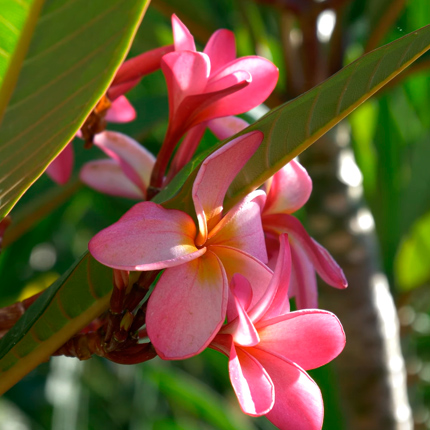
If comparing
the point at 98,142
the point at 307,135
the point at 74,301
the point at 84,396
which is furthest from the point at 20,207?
the point at 84,396

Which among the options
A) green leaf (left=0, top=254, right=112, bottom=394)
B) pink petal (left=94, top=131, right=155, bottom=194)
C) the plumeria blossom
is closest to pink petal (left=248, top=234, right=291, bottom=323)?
the plumeria blossom

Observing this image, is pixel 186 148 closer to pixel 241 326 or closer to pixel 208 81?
pixel 208 81

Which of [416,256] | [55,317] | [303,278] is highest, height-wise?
[55,317]

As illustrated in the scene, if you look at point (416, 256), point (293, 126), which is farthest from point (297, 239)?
point (416, 256)

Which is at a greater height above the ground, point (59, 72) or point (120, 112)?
point (59, 72)

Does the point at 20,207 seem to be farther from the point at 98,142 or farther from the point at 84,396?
the point at 84,396

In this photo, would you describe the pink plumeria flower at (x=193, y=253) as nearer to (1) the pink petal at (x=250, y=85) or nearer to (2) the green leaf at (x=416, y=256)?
(1) the pink petal at (x=250, y=85)

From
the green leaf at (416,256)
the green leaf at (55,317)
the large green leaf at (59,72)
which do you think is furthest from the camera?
the green leaf at (416,256)

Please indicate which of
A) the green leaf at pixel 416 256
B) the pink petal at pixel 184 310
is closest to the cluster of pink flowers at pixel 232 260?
the pink petal at pixel 184 310

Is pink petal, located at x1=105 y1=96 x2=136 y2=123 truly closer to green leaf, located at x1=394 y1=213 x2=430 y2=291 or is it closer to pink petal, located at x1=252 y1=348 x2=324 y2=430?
pink petal, located at x1=252 y1=348 x2=324 y2=430
